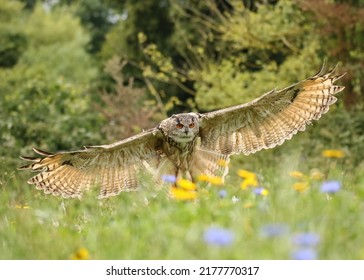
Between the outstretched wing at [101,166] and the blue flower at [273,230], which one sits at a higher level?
the blue flower at [273,230]

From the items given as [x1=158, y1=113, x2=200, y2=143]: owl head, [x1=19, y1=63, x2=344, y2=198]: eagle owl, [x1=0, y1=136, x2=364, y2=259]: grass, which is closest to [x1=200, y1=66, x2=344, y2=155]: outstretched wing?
[x1=19, y1=63, x2=344, y2=198]: eagle owl

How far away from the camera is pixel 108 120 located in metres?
14.5

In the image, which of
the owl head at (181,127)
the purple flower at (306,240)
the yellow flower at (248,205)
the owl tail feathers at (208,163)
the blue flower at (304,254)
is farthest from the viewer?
the owl tail feathers at (208,163)

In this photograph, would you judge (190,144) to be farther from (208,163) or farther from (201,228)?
(201,228)

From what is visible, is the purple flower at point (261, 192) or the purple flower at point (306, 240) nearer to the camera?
the purple flower at point (306, 240)

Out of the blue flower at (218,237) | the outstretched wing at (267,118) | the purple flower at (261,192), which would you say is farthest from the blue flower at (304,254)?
the outstretched wing at (267,118)

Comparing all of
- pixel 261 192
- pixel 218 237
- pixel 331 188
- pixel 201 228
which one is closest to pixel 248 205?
pixel 261 192

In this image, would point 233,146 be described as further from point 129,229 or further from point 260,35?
point 260,35

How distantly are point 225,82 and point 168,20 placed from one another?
7.39 metres

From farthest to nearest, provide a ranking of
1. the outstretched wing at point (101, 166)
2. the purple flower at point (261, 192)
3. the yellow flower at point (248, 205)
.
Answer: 1. the outstretched wing at point (101, 166)
2. the purple flower at point (261, 192)
3. the yellow flower at point (248, 205)

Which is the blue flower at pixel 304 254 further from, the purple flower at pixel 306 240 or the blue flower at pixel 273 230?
the blue flower at pixel 273 230

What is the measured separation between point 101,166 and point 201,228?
11.7ft

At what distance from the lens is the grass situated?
338 centimetres

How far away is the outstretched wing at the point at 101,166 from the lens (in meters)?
6.84
